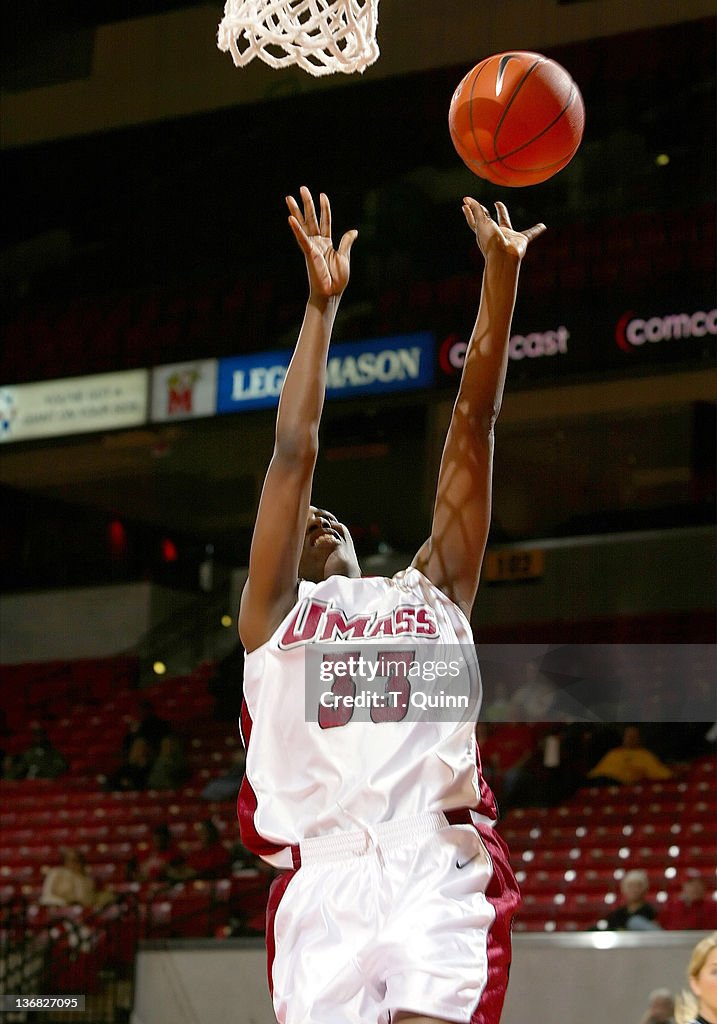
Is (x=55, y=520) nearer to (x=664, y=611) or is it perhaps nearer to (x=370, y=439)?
(x=370, y=439)

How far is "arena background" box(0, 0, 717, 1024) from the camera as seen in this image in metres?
9.52

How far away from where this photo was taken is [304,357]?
258cm

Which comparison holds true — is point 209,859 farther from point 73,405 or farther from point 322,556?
point 322,556

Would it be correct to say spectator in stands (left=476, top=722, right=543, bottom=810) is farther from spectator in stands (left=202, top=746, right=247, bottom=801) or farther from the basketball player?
the basketball player

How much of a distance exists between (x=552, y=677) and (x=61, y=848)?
3.49 m

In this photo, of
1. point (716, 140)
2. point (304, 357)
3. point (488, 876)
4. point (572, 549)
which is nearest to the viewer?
point (488, 876)

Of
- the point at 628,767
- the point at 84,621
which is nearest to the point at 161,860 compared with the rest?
the point at 628,767

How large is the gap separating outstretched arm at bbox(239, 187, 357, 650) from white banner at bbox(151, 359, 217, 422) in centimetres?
795

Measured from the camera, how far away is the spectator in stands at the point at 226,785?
907 cm

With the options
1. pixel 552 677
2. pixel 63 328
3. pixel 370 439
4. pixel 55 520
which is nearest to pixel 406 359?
pixel 370 439

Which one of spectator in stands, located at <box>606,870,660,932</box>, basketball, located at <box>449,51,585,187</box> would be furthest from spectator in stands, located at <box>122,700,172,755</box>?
basketball, located at <box>449,51,585,187</box>

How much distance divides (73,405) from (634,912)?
6671mm

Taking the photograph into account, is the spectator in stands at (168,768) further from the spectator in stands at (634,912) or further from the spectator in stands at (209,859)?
the spectator in stands at (634,912)

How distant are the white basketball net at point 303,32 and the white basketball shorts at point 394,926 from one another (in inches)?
78.5
